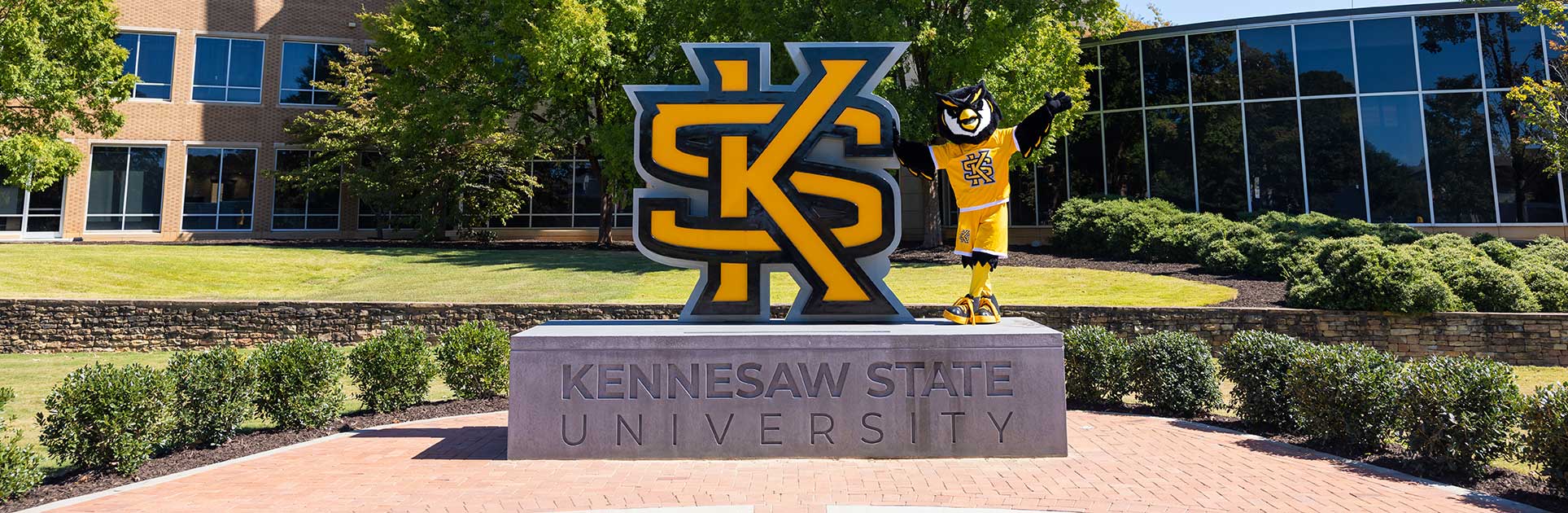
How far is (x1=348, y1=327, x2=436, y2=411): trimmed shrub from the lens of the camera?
8.67 m

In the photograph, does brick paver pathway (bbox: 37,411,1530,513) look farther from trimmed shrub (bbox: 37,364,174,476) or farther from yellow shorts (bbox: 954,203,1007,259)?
yellow shorts (bbox: 954,203,1007,259)

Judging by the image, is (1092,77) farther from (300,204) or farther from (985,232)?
(300,204)

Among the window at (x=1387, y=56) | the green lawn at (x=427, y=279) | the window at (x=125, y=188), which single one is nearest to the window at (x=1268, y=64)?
the window at (x=1387, y=56)

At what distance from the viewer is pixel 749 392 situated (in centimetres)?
703

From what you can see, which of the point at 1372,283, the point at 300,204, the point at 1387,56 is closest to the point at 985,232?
the point at 1372,283

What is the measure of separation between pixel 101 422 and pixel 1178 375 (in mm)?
9797

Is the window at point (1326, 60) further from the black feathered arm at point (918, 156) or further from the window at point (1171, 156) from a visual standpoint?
the black feathered arm at point (918, 156)

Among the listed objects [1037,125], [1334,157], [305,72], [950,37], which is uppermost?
[305,72]

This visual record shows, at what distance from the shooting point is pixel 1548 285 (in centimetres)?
1270

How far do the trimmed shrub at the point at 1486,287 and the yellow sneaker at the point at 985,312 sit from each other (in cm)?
981

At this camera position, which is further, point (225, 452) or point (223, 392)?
point (223, 392)

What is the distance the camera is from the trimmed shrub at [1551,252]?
Result: 48.3 feet

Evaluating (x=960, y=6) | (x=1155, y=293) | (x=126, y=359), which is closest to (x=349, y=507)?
(x=126, y=359)

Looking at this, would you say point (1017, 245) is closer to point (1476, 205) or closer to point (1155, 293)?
point (1155, 293)
